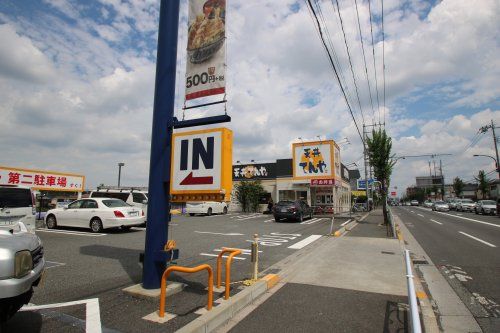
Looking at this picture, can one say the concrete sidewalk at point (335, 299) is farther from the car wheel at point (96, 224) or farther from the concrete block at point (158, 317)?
the car wheel at point (96, 224)

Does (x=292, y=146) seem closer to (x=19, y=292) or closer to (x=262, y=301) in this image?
(x=262, y=301)

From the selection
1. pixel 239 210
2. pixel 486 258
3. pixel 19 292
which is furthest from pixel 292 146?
pixel 19 292

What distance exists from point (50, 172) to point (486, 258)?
2391 centimetres

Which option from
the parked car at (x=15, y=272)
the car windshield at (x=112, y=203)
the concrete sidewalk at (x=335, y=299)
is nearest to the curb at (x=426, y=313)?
the concrete sidewalk at (x=335, y=299)

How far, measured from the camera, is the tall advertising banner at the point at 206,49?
5430 millimetres

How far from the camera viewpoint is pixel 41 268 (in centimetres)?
370

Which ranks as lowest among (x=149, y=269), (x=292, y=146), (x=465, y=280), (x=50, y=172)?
(x=465, y=280)

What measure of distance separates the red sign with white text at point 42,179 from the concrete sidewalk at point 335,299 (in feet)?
62.6

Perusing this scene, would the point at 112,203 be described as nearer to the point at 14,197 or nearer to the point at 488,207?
the point at 14,197

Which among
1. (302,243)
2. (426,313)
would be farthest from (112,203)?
(426,313)

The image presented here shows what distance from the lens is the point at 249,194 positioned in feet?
110

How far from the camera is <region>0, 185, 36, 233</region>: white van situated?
8.46 metres

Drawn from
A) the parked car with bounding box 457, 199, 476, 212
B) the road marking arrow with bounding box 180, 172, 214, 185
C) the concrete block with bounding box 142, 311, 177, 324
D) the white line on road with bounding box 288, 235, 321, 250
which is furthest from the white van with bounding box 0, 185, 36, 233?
the parked car with bounding box 457, 199, 476, 212

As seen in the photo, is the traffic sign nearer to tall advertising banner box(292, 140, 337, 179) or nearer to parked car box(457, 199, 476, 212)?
tall advertising banner box(292, 140, 337, 179)
